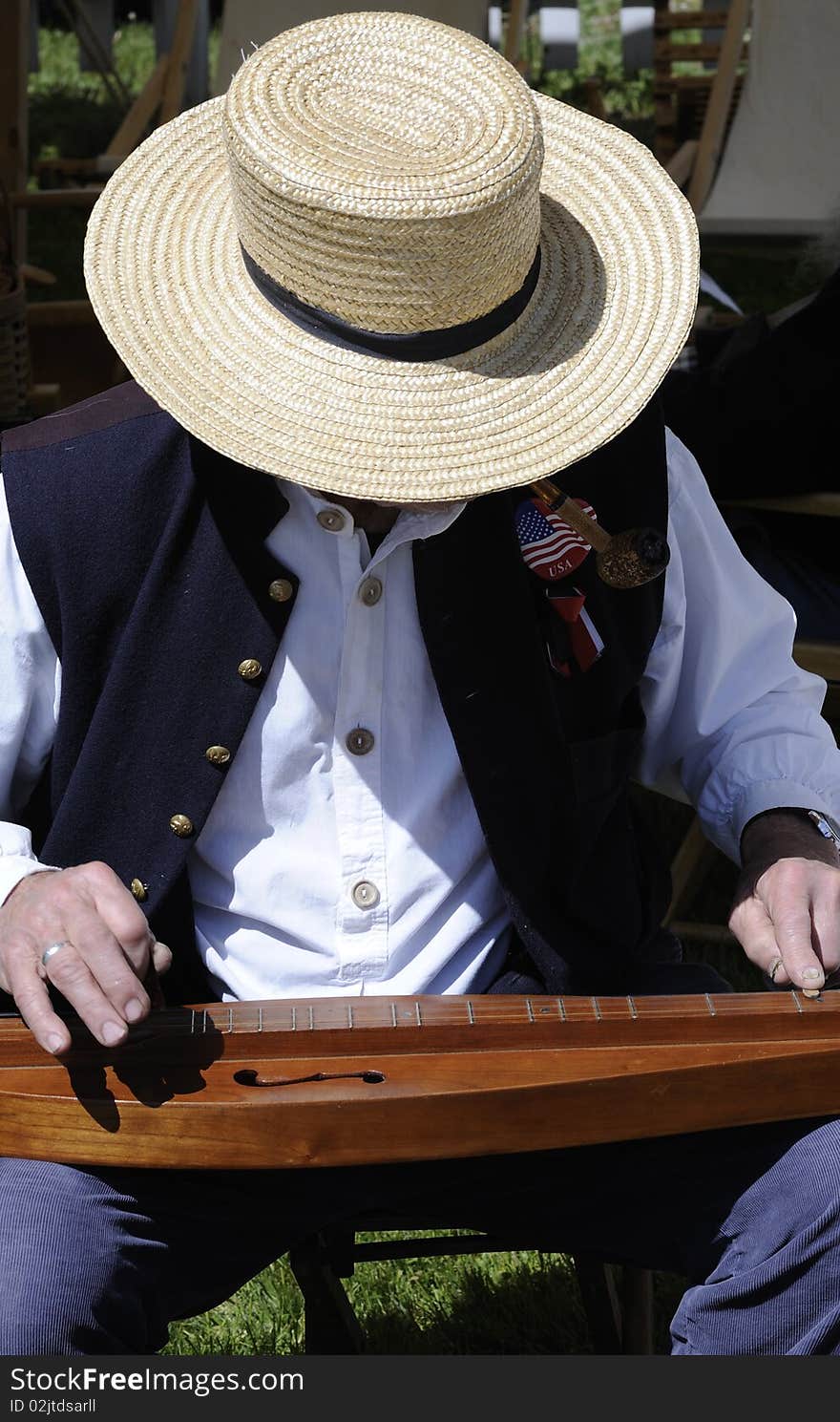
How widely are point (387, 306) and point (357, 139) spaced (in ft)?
0.53

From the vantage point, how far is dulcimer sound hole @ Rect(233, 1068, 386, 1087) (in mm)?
1447

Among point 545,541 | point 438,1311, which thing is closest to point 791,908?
point 545,541

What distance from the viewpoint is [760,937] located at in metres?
1.64

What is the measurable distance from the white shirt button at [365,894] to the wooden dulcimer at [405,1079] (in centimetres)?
11

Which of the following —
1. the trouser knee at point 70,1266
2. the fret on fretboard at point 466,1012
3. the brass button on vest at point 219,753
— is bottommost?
the trouser knee at point 70,1266

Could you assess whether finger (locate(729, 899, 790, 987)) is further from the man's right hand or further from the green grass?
the green grass

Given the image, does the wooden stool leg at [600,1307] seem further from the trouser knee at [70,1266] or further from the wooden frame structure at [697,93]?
the wooden frame structure at [697,93]

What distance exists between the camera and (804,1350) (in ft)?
4.75

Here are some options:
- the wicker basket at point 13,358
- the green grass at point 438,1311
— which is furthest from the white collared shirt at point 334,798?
the wicker basket at point 13,358

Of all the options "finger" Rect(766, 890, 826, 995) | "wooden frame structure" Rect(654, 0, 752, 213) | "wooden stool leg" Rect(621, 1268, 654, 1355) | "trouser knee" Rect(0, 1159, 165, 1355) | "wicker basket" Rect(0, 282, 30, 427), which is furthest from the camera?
"wooden frame structure" Rect(654, 0, 752, 213)

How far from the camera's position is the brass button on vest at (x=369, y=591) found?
1.60 metres

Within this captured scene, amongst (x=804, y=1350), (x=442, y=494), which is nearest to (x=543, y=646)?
(x=442, y=494)

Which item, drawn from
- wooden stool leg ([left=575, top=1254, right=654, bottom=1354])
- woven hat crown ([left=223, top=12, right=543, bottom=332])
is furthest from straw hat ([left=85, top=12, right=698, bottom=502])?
wooden stool leg ([left=575, top=1254, right=654, bottom=1354])

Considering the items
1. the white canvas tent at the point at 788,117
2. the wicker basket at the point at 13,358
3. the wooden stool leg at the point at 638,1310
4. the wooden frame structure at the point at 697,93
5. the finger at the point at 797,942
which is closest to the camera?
the finger at the point at 797,942
